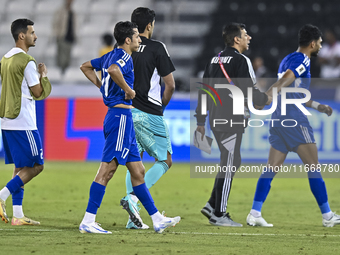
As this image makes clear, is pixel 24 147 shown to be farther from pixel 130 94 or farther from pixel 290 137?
pixel 290 137

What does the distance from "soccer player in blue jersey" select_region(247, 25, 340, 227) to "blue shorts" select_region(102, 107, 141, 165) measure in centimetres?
183

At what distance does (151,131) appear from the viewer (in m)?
5.80

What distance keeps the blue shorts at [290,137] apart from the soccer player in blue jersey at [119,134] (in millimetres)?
1766

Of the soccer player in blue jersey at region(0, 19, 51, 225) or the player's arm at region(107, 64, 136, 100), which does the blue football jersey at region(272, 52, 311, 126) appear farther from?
the soccer player in blue jersey at region(0, 19, 51, 225)

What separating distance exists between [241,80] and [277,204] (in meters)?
2.53

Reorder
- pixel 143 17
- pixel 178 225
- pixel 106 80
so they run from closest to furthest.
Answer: pixel 106 80
pixel 143 17
pixel 178 225

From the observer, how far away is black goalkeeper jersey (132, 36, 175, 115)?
575 cm

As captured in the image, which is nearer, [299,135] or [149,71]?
[149,71]

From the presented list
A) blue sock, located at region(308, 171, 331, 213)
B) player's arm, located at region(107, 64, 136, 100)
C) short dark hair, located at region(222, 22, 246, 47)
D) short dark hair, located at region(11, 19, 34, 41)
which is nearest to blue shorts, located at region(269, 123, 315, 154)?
blue sock, located at region(308, 171, 331, 213)

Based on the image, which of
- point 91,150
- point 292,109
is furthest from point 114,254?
point 91,150

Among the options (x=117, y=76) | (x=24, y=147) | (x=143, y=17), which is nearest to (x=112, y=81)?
(x=117, y=76)

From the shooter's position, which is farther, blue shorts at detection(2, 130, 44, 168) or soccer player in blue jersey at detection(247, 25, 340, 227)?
soccer player in blue jersey at detection(247, 25, 340, 227)

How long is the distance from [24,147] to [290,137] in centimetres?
290

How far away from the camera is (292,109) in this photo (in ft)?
20.6
